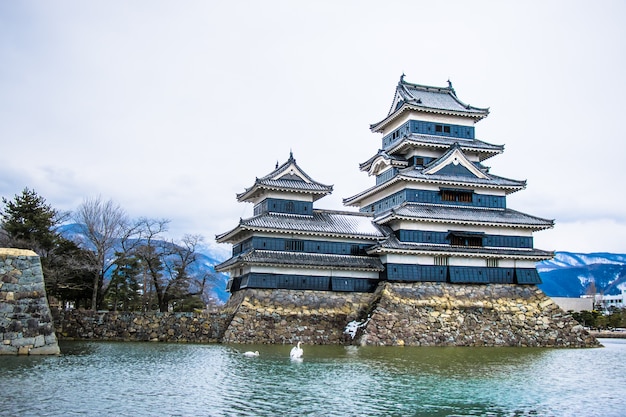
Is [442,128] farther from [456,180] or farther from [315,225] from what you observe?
[315,225]

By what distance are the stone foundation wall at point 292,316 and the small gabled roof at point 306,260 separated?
178 centimetres

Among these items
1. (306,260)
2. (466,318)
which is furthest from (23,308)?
(466,318)

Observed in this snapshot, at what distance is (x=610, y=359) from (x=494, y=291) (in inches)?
423

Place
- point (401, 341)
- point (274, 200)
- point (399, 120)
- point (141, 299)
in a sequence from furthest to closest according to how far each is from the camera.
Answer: point (141, 299) < point (399, 120) < point (274, 200) < point (401, 341)

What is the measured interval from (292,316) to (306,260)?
382 centimetres

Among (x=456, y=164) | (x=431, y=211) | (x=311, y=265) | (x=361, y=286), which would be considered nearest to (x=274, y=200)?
(x=311, y=265)

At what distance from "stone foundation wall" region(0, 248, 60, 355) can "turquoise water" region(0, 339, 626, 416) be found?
108 centimetres

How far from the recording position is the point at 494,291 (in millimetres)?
41031

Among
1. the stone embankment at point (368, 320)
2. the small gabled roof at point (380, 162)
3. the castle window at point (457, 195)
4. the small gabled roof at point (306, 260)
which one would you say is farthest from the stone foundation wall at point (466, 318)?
the small gabled roof at point (380, 162)

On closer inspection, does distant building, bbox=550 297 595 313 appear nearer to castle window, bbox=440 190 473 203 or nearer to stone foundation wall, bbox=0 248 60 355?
castle window, bbox=440 190 473 203

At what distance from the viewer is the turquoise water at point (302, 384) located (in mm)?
15609

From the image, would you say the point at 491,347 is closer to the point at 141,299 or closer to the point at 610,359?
the point at 610,359

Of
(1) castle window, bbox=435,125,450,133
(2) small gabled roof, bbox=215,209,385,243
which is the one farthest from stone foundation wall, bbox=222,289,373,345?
(1) castle window, bbox=435,125,450,133

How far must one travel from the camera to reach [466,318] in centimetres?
3834
